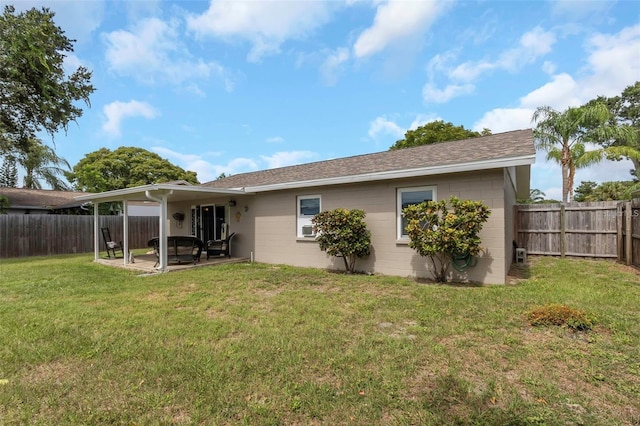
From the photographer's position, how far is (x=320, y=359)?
10.6ft

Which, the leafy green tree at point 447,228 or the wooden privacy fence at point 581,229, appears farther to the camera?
the wooden privacy fence at point 581,229

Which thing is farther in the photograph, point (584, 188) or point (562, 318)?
point (584, 188)

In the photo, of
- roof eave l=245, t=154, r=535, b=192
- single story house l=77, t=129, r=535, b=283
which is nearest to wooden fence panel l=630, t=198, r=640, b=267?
single story house l=77, t=129, r=535, b=283

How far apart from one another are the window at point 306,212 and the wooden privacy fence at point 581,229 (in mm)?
7312

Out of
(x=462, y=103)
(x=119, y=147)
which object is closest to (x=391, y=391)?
(x=462, y=103)

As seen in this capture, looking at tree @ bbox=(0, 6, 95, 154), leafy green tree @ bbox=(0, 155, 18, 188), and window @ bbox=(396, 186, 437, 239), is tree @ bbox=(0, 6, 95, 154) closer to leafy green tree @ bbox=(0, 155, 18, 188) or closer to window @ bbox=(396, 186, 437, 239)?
window @ bbox=(396, 186, 437, 239)

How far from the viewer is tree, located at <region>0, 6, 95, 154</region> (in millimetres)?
11156

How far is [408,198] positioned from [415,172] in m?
0.82

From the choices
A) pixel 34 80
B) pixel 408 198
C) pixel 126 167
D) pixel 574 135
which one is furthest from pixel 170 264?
pixel 126 167

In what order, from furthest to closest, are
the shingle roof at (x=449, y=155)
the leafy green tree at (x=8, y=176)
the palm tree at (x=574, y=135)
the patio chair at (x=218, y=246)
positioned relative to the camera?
the leafy green tree at (x=8, y=176) < the palm tree at (x=574, y=135) < the patio chair at (x=218, y=246) < the shingle roof at (x=449, y=155)

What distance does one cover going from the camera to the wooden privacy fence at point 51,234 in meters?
13.5

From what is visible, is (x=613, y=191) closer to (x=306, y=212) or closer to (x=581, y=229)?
(x=581, y=229)

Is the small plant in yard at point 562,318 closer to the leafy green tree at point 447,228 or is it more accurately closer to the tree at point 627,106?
the leafy green tree at point 447,228

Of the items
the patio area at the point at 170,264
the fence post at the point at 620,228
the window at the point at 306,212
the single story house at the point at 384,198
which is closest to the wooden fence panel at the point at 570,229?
the fence post at the point at 620,228
